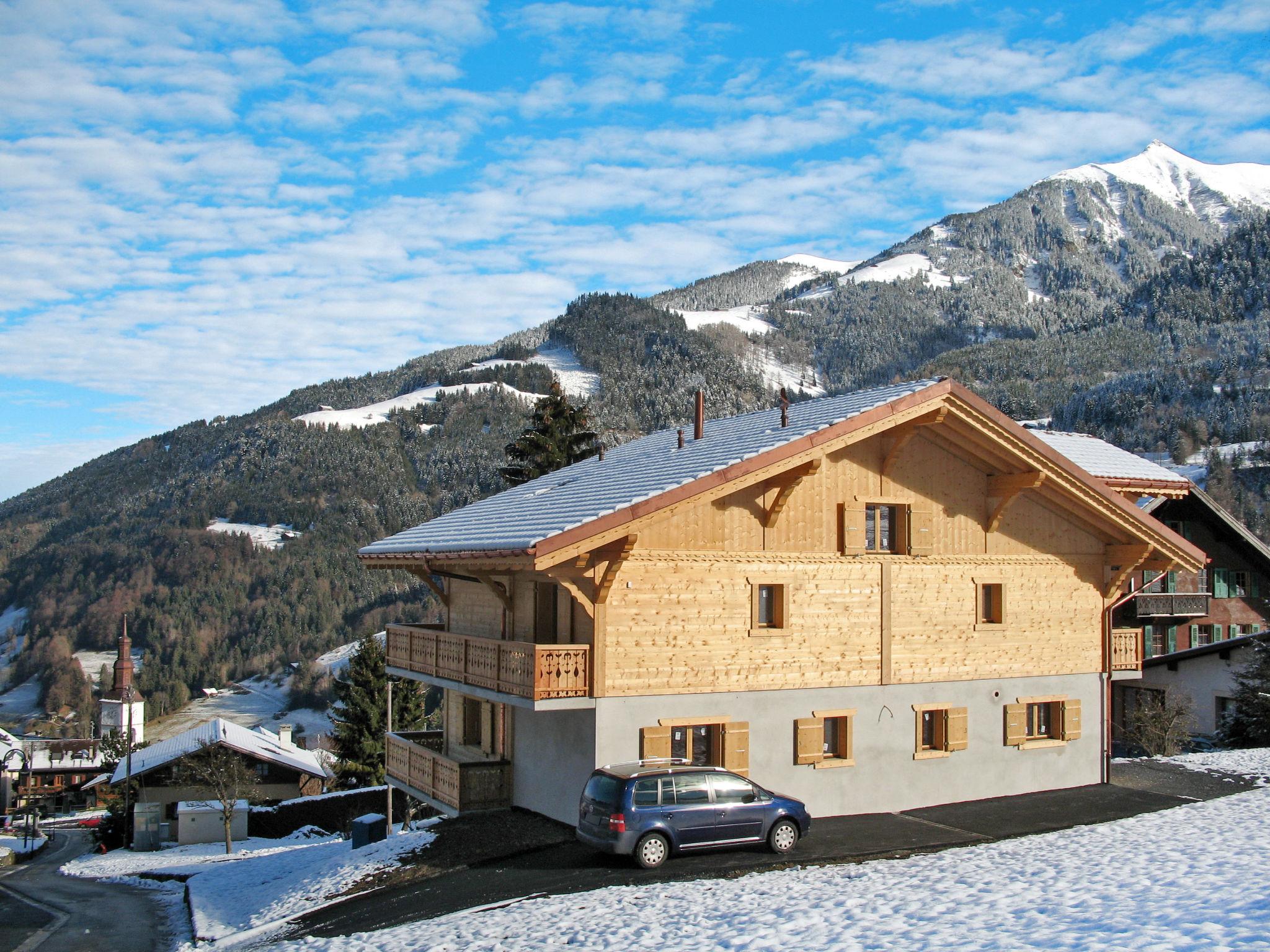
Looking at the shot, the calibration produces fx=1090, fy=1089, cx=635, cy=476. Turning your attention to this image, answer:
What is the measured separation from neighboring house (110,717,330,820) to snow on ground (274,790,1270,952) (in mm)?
47982

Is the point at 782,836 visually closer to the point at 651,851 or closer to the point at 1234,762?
the point at 651,851

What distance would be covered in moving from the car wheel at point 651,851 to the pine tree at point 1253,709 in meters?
22.8

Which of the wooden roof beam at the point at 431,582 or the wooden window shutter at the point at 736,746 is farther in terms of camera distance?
the wooden roof beam at the point at 431,582

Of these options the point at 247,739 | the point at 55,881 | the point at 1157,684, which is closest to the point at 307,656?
the point at 247,739

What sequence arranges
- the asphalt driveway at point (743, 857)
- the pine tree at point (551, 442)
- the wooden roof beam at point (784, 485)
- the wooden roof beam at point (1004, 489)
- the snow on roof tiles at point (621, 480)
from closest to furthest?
the asphalt driveway at point (743, 857) < the snow on roof tiles at point (621, 480) < the wooden roof beam at point (784, 485) < the wooden roof beam at point (1004, 489) < the pine tree at point (551, 442)

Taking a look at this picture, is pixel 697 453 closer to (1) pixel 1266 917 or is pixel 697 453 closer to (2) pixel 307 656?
(1) pixel 1266 917

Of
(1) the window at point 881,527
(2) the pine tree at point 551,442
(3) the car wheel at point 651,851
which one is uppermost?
(2) the pine tree at point 551,442

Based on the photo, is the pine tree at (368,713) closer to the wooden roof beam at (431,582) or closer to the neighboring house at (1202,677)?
the wooden roof beam at (431,582)

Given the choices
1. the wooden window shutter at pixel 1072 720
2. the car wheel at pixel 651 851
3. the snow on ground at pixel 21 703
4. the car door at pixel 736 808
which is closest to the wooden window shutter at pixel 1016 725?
the wooden window shutter at pixel 1072 720

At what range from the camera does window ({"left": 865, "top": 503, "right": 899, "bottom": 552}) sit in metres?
21.6

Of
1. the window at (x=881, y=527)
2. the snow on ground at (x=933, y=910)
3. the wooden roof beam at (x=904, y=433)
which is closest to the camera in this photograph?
A: the snow on ground at (x=933, y=910)

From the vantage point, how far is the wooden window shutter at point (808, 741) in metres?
20.3

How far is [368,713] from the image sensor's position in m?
53.9

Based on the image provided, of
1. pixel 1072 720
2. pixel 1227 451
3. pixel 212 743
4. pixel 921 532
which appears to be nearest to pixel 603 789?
pixel 921 532
